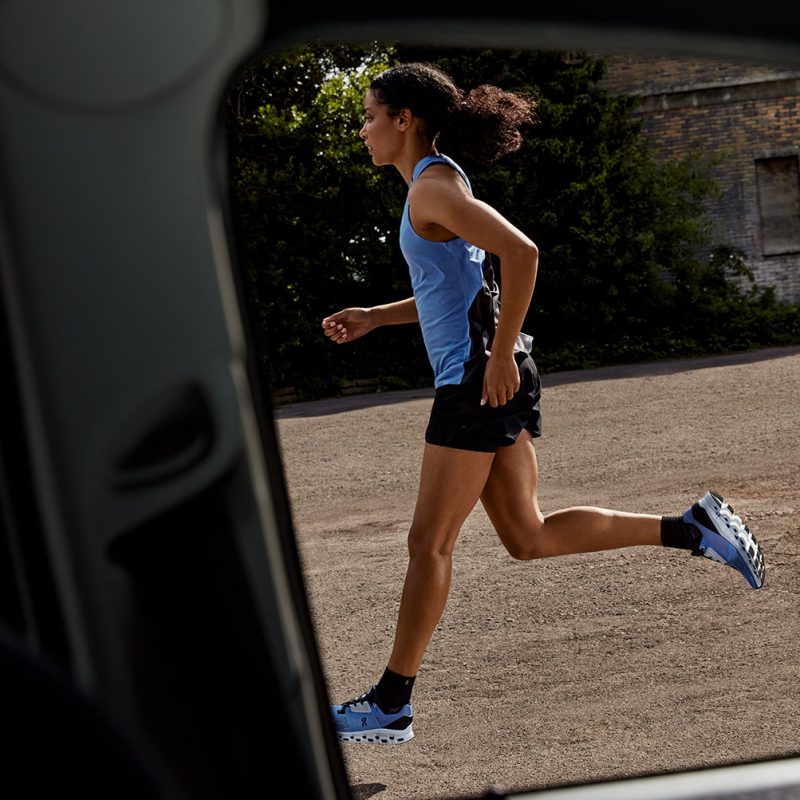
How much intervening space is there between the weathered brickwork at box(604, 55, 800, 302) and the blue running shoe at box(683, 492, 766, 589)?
2148 centimetres

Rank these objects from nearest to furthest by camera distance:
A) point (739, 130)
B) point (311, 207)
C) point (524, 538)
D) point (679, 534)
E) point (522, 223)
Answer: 1. point (524, 538)
2. point (679, 534)
3. point (311, 207)
4. point (522, 223)
5. point (739, 130)

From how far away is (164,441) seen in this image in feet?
3.29

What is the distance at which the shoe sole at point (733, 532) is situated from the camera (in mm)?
3805

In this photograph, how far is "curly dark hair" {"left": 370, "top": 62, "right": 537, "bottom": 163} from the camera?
3332 mm

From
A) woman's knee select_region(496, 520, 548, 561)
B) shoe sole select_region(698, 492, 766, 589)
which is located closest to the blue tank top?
woman's knee select_region(496, 520, 548, 561)

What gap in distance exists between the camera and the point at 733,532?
12.6 feet

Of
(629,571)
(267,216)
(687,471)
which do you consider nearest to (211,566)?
(629,571)

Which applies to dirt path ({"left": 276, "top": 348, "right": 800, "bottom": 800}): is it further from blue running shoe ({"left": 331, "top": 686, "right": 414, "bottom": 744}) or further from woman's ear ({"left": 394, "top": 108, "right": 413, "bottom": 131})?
woman's ear ({"left": 394, "top": 108, "right": 413, "bottom": 131})

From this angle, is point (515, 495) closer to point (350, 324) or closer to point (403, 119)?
point (350, 324)

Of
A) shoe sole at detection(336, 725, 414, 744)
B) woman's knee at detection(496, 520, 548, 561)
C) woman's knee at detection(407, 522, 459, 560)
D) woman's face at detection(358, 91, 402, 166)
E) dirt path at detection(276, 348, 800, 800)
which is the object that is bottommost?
dirt path at detection(276, 348, 800, 800)

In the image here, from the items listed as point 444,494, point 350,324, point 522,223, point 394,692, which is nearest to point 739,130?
point 522,223

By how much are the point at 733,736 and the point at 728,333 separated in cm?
1779

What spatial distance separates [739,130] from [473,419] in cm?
2336

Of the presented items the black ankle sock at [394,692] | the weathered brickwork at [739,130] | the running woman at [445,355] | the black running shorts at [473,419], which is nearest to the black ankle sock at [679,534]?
the running woman at [445,355]
